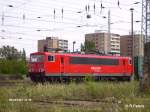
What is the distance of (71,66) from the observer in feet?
128

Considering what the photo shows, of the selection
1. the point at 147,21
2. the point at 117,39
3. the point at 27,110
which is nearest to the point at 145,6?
the point at 147,21

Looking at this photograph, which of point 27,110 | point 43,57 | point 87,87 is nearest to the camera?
point 27,110

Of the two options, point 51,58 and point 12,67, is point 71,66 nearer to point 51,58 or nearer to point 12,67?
point 51,58

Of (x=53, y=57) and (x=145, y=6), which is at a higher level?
(x=145, y=6)

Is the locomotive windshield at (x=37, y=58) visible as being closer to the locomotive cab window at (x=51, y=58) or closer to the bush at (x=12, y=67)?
the locomotive cab window at (x=51, y=58)

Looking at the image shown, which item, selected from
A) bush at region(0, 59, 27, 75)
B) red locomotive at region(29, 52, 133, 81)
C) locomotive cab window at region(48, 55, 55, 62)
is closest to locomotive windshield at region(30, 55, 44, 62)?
red locomotive at region(29, 52, 133, 81)

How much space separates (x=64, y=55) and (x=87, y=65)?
12.6 ft

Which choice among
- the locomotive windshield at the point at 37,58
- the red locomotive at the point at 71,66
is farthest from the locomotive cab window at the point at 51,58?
the locomotive windshield at the point at 37,58

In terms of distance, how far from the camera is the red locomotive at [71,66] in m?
37.1

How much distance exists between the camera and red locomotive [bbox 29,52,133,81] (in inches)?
1460

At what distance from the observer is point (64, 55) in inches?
1503

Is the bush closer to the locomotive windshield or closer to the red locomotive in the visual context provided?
the red locomotive

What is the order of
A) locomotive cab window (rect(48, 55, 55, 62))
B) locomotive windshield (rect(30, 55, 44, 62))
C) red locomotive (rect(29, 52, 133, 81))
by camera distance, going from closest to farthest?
red locomotive (rect(29, 52, 133, 81))
locomotive cab window (rect(48, 55, 55, 62))
locomotive windshield (rect(30, 55, 44, 62))

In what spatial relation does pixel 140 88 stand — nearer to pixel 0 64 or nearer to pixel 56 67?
pixel 56 67
